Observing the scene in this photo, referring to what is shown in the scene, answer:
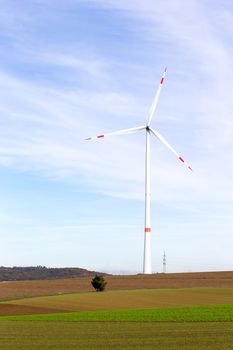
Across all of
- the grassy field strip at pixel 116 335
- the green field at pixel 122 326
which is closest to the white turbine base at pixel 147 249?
the green field at pixel 122 326

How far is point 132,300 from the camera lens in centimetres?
6362

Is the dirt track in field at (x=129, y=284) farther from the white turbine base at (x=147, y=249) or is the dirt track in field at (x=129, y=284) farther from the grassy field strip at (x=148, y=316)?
the grassy field strip at (x=148, y=316)

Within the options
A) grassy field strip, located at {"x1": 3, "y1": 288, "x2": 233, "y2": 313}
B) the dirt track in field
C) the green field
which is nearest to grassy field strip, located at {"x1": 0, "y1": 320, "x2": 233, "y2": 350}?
the green field

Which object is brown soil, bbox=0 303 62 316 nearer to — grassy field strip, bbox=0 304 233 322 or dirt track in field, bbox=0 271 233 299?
grassy field strip, bbox=0 304 233 322

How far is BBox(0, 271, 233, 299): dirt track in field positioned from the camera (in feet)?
277

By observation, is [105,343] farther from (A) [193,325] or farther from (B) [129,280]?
(B) [129,280]

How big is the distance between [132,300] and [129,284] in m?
27.3

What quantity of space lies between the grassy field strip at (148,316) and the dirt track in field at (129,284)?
31029mm

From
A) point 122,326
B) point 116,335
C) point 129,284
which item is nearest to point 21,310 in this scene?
point 122,326

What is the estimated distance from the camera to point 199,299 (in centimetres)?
6450

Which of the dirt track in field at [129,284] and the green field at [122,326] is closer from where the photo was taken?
the green field at [122,326]

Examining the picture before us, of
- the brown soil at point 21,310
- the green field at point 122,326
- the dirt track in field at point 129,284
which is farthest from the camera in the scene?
the dirt track in field at point 129,284

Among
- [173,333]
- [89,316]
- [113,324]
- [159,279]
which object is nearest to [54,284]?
[159,279]

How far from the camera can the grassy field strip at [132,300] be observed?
57.3 meters
